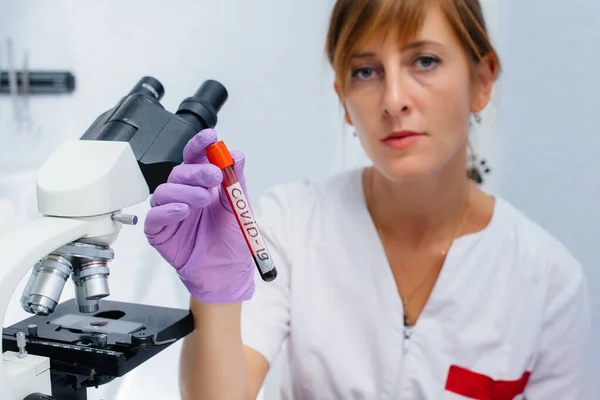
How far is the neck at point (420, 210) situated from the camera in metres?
1.07

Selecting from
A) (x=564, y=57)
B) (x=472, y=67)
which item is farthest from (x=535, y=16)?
(x=472, y=67)

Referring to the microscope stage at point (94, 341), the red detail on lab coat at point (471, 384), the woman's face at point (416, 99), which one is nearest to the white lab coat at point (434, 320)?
the red detail on lab coat at point (471, 384)

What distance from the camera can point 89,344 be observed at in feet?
1.96

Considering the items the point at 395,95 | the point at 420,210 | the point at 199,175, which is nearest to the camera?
the point at 199,175

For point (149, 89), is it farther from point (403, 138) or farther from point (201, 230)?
point (403, 138)

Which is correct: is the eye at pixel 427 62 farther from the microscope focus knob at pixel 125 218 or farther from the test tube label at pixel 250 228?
the microscope focus knob at pixel 125 218

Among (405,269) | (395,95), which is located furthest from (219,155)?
(405,269)

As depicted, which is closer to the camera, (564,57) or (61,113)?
(564,57)

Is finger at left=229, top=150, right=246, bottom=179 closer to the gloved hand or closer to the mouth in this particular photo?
the gloved hand

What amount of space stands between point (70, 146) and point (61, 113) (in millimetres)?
963

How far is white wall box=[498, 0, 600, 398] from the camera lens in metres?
1.30

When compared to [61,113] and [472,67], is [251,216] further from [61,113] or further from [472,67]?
[61,113]

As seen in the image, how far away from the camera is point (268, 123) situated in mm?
1476

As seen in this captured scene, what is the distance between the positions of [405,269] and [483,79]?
0.38 metres
